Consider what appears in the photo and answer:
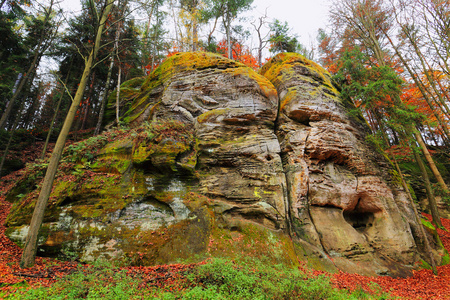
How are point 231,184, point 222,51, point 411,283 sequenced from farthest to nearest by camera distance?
1. point 222,51
2. point 231,184
3. point 411,283

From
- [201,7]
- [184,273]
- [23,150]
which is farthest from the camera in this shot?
[201,7]

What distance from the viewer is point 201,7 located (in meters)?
19.2

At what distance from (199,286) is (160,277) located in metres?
1.22

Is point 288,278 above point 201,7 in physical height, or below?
below

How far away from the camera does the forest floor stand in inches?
165

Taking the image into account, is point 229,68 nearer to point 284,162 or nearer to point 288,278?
point 284,162

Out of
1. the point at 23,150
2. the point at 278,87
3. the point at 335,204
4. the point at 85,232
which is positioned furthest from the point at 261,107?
the point at 23,150

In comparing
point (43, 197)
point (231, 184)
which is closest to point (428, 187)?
point (231, 184)

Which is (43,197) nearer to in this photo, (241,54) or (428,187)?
(428,187)

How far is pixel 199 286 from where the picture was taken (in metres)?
4.59

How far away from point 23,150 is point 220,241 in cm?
1828

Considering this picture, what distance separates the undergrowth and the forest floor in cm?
26

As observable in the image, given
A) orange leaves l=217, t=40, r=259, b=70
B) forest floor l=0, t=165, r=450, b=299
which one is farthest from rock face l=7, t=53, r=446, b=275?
orange leaves l=217, t=40, r=259, b=70

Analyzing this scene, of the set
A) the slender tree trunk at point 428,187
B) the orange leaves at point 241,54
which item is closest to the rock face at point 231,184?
the slender tree trunk at point 428,187
